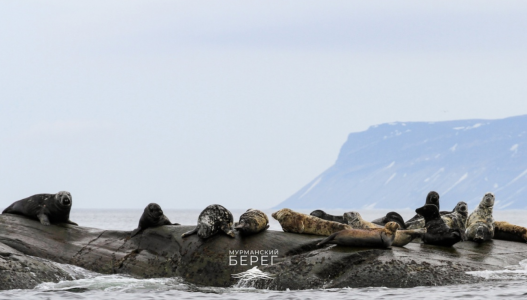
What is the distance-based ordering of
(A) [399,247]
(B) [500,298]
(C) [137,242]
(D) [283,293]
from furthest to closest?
(C) [137,242] → (A) [399,247] → (D) [283,293] → (B) [500,298]

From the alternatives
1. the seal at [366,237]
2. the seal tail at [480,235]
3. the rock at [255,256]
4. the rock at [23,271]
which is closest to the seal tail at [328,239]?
the seal at [366,237]

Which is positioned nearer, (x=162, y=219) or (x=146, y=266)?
(x=146, y=266)

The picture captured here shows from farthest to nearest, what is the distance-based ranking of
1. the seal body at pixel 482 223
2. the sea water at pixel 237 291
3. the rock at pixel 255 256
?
the seal body at pixel 482 223 < the rock at pixel 255 256 < the sea water at pixel 237 291

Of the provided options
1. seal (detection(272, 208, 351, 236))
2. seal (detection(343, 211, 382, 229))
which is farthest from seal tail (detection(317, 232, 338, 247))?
seal (detection(343, 211, 382, 229))

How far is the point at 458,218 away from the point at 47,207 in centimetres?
1008

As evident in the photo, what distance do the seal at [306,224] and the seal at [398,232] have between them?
27.7 inches

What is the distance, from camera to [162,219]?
18422mm

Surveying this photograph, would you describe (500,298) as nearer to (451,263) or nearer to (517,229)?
(451,263)

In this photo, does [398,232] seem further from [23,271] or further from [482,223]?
[23,271]

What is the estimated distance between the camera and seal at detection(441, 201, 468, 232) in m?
19.5

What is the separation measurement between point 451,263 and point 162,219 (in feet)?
22.0

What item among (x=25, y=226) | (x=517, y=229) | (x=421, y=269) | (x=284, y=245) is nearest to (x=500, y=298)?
(x=421, y=269)

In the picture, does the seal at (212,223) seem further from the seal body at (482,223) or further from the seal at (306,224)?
the seal body at (482,223)

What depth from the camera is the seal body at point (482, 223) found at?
724 inches
